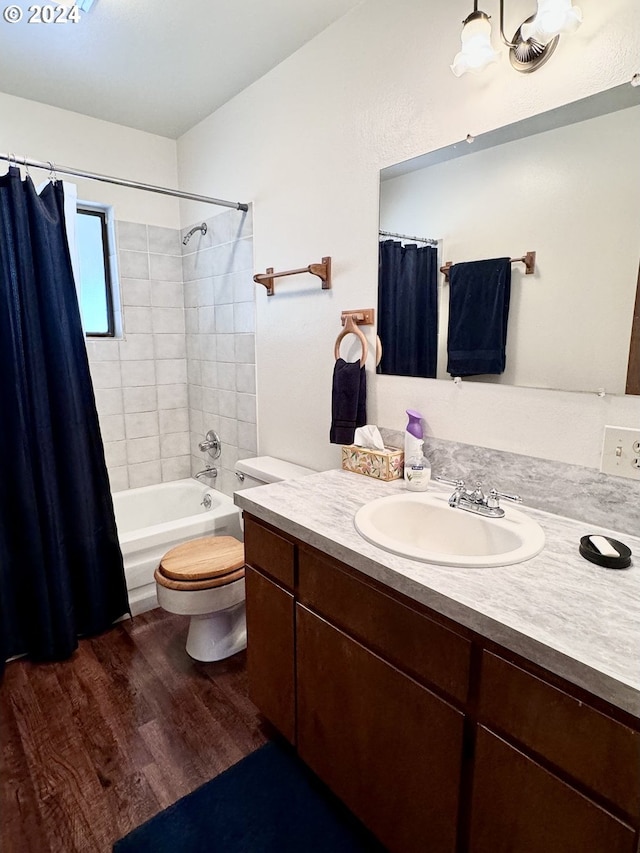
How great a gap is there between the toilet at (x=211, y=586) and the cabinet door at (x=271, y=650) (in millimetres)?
344

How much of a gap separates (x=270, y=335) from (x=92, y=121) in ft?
5.11

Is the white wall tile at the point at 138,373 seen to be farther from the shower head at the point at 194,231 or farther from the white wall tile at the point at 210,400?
the shower head at the point at 194,231

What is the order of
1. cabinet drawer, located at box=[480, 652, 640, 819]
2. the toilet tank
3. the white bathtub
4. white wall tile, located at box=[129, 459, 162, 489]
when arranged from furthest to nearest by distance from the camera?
white wall tile, located at box=[129, 459, 162, 489], the white bathtub, the toilet tank, cabinet drawer, located at box=[480, 652, 640, 819]

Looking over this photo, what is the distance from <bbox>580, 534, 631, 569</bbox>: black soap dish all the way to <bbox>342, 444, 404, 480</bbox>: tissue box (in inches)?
24.9

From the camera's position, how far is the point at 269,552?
53.5 inches

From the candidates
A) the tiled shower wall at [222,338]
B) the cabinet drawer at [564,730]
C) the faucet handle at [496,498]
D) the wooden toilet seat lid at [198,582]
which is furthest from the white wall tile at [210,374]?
the cabinet drawer at [564,730]

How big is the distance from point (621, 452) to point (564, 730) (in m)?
0.66

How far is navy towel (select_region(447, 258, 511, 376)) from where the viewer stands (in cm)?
132

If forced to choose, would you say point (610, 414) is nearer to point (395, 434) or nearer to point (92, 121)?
point (395, 434)

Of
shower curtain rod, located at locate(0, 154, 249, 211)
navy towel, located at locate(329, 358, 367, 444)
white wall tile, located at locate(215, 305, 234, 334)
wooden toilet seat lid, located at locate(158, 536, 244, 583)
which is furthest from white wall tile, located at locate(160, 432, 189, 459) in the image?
navy towel, located at locate(329, 358, 367, 444)

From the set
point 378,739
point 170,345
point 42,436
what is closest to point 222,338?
point 170,345

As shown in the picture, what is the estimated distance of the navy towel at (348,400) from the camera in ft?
Answer: 5.61

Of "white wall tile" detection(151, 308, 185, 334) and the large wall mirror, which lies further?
"white wall tile" detection(151, 308, 185, 334)

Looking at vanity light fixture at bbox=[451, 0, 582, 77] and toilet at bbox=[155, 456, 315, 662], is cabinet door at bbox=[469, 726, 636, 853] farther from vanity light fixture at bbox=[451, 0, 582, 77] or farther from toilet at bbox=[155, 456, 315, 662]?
vanity light fixture at bbox=[451, 0, 582, 77]
